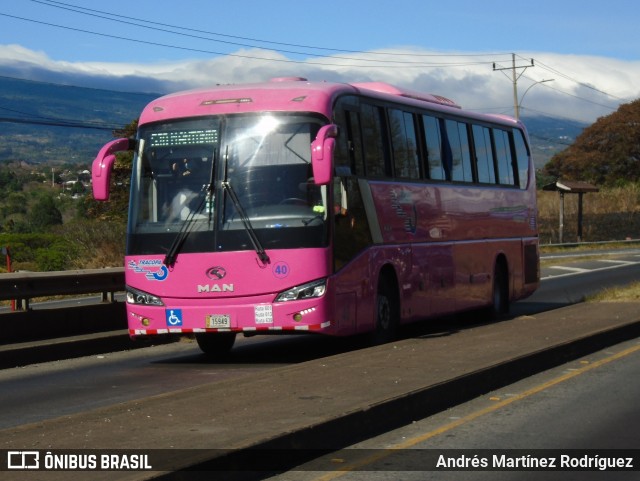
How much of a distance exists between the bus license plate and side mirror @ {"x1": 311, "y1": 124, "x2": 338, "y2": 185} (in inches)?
80.2

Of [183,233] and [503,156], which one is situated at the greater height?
[503,156]

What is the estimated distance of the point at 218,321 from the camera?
14.3 meters

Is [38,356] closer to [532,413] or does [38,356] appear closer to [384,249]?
[384,249]

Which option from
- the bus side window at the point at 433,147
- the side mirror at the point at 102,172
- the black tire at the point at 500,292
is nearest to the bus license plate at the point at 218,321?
the side mirror at the point at 102,172

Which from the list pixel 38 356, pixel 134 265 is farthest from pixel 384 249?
pixel 38 356

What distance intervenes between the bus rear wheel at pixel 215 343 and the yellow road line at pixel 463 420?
5.06 metres

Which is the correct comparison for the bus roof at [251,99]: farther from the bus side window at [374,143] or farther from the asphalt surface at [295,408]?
the asphalt surface at [295,408]

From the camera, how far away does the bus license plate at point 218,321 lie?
14.3 metres

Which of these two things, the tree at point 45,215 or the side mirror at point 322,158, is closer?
the side mirror at point 322,158

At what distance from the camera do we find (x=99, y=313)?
57.4 feet

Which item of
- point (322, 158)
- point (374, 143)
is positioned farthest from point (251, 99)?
point (374, 143)

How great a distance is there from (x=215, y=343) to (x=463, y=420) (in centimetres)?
680

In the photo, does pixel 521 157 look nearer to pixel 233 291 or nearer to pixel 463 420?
pixel 233 291

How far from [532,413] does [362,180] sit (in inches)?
227
